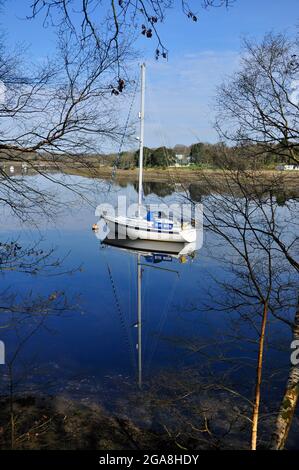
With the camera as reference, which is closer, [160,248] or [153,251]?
[160,248]

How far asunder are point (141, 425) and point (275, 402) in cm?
292

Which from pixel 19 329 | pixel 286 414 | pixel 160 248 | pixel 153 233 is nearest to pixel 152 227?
pixel 153 233

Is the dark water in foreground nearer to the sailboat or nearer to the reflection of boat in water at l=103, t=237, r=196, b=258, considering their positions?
the reflection of boat in water at l=103, t=237, r=196, b=258

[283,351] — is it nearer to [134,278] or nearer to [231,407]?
[231,407]

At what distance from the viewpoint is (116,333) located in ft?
41.4

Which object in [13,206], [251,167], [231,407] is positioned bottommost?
[231,407]

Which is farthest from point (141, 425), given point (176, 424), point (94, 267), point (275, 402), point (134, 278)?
point (94, 267)

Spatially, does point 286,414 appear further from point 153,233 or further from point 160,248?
point 160,248

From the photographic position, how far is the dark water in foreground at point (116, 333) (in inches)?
370

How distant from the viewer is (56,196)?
6895 mm

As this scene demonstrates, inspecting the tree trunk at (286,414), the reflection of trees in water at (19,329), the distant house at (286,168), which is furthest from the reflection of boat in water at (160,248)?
the tree trunk at (286,414)

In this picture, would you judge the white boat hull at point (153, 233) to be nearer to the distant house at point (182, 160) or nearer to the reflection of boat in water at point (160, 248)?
the reflection of boat in water at point (160, 248)

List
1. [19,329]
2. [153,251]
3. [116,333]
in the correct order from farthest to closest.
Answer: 1. [153,251]
2. [116,333]
3. [19,329]

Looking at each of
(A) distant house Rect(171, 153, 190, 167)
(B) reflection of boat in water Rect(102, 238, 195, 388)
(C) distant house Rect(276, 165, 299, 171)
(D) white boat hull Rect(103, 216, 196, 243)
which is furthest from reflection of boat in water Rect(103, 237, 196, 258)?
(C) distant house Rect(276, 165, 299, 171)
